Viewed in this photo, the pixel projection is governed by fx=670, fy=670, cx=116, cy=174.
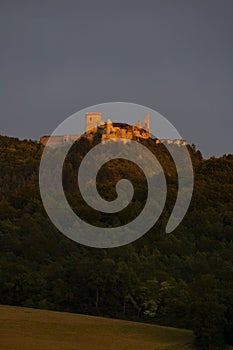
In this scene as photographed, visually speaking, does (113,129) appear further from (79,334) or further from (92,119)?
(79,334)

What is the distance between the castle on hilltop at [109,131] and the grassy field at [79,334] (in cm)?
6156

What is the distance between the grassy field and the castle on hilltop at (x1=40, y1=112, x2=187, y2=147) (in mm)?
61561

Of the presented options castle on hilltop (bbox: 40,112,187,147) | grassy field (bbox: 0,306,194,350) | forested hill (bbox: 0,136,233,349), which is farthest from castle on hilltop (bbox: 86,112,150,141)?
grassy field (bbox: 0,306,194,350)

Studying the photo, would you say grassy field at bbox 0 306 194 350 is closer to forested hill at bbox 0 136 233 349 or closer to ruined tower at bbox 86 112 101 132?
forested hill at bbox 0 136 233 349

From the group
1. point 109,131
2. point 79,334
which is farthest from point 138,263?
point 109,131

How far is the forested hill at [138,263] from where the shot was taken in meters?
28.6

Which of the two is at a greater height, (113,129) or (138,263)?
(113,129)

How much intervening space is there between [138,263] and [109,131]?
5606cm

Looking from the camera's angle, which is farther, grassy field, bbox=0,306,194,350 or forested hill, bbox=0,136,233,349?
forested hill, bbox=0,136,233,349

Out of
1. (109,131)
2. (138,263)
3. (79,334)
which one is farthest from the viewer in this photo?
(109,131)

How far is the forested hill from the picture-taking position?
28.6m

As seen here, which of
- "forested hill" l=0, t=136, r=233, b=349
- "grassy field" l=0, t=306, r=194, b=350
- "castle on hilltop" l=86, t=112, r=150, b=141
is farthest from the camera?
"castle on hilltop" l=86, t=112, r=150, b=141

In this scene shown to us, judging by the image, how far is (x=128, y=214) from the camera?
53969 millimetres

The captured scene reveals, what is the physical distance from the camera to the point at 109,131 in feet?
308
